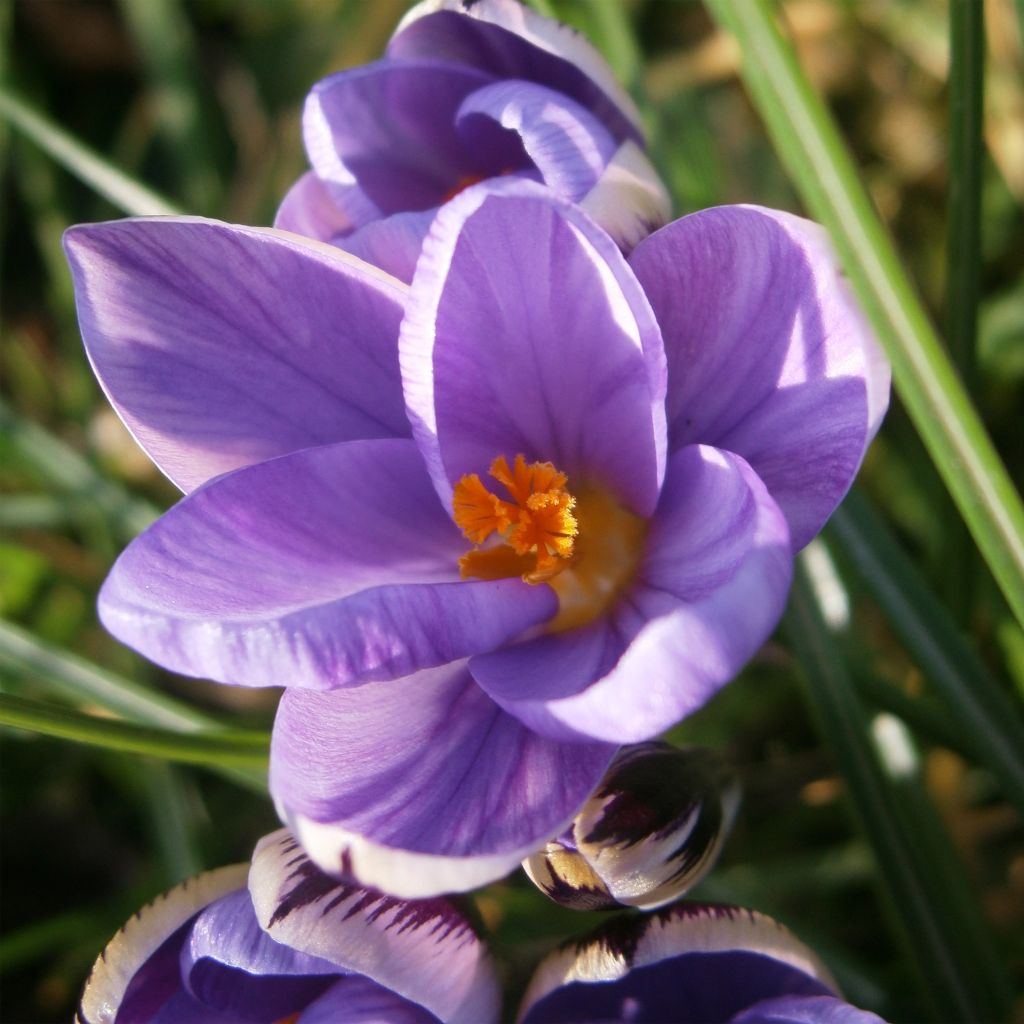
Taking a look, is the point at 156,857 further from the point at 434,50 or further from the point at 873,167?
the point at 873,167

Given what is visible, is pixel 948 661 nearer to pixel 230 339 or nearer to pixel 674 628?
pixel 674 628

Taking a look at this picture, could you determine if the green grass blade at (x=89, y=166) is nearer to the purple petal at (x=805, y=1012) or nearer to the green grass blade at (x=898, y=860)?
the green grass blade at (x=898, y=860)

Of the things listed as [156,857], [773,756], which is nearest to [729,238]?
A: [773,756]

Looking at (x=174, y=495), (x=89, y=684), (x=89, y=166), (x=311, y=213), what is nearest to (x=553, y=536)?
(x=311, y=213)

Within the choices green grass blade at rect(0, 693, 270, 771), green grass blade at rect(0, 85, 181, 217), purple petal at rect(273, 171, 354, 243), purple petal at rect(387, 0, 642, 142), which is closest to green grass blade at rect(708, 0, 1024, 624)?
purple petal at rect(387, 0, 642, 142)

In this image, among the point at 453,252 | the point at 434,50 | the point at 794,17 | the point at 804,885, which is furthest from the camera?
the point at 794,17

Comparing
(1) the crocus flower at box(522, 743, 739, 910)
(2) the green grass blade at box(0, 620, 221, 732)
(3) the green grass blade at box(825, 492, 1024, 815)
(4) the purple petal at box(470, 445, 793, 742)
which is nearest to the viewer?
(4) the purple petal at box(470, 445, 793, 742)

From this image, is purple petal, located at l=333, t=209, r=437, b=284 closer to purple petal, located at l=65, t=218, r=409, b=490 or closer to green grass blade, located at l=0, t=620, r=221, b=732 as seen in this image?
purple petal, located at l=65, t=218, r=409, b=490
